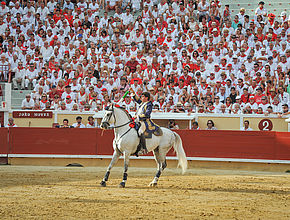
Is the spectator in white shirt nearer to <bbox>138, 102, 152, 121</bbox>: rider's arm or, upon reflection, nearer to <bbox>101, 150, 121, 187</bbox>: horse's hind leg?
<bbox>138, 102, 152, 121</bbox>: rider's arm

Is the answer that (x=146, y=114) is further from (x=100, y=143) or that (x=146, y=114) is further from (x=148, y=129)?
(x=100, y=143)

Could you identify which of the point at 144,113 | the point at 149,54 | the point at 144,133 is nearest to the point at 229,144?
the point at 149,54

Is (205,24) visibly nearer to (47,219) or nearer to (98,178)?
(98,178)

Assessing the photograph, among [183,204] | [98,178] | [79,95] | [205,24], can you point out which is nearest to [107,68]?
[79,95]

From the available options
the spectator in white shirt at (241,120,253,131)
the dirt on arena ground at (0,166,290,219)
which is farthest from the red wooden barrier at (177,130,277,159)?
the dirt on arena ground at (0,166,290,219)

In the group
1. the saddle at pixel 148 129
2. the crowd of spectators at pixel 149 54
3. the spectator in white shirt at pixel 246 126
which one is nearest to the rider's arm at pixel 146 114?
the saddle at pixel 148 129

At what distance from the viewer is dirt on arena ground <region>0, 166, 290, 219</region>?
757 centimetres

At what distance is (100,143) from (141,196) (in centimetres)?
673

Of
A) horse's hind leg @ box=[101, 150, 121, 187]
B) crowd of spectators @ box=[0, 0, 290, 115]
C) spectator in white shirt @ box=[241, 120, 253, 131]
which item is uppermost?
crowd of spectators @ box=[0, 0, 290, 115]

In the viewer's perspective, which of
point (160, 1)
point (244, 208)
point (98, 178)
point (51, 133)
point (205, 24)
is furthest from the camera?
point (160, 1)

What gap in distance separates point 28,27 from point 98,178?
34.8 feet

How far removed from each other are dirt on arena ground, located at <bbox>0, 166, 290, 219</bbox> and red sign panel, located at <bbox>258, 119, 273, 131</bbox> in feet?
8.83

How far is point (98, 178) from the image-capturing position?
12273mm

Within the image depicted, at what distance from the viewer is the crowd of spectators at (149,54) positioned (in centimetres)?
1627
